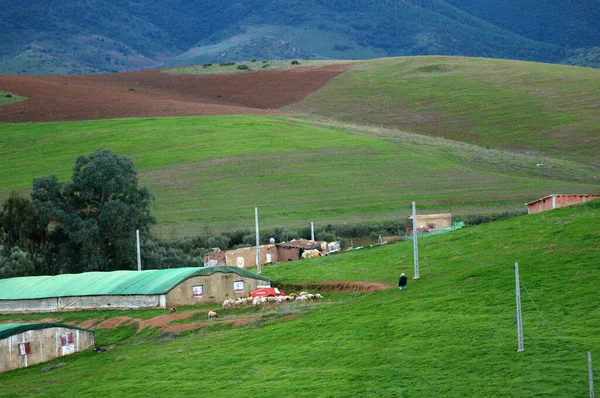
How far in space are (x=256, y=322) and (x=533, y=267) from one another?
40.4ft

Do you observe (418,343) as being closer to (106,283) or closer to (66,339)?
(66,339)

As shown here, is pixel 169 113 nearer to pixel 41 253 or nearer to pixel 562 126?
pixel 562 126

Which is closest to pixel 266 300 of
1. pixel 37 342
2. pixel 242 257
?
pixel 37 342

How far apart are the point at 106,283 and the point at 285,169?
48.1m

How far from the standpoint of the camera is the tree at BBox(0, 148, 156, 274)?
244ft

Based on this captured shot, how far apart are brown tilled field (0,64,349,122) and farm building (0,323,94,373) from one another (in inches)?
3436

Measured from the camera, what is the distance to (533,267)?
40.3 meters

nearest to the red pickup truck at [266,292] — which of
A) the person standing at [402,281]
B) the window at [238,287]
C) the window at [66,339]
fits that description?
the window at [238,287]

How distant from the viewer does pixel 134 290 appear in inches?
2156

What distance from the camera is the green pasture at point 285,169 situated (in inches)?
3514

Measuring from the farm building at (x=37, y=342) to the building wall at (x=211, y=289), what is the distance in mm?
7516

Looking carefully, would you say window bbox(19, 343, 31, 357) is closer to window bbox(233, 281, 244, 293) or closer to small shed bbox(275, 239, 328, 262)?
window bbox(233, 281, 244, 293)

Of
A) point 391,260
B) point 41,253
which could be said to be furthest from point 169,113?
point 391,260

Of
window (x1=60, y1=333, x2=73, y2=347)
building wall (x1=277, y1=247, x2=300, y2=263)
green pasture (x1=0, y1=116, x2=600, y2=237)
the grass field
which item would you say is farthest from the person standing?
the grass field
